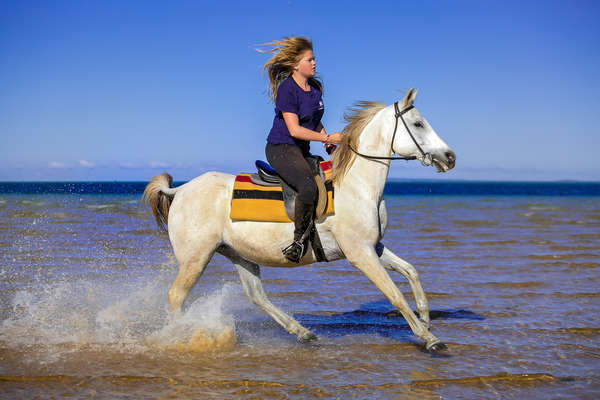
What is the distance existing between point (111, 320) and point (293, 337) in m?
2.58

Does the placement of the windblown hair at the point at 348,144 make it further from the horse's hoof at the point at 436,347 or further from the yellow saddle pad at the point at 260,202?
the horse's hoof at the point at 436,347

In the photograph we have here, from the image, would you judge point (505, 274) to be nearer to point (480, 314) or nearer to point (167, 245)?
point (480, 314)

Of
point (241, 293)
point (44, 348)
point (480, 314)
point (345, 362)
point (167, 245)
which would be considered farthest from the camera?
point (167, 245)

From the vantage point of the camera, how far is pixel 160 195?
6.98 metres

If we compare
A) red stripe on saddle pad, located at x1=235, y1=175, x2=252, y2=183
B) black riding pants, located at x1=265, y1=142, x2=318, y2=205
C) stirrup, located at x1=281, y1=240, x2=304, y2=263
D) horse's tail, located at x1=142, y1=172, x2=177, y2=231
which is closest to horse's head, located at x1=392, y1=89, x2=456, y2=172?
black riding pants, located at x1=265, y1=142, x2=318, y2=205

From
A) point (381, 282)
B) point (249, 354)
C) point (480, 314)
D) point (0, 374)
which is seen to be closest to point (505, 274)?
point (480, 314)

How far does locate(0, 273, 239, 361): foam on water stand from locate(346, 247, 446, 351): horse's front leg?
187cm

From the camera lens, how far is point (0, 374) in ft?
17.1

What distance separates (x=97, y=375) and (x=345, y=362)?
2.54 meters

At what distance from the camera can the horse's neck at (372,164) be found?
598cm

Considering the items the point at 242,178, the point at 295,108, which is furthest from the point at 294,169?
the point at 242,178

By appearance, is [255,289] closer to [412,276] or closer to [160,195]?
[160,195]

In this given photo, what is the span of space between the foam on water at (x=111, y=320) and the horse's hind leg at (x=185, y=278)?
190 mm

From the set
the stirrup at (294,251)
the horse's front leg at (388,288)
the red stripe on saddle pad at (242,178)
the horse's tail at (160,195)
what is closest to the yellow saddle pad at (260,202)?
the red stripe on saddle pad at (242,178)
